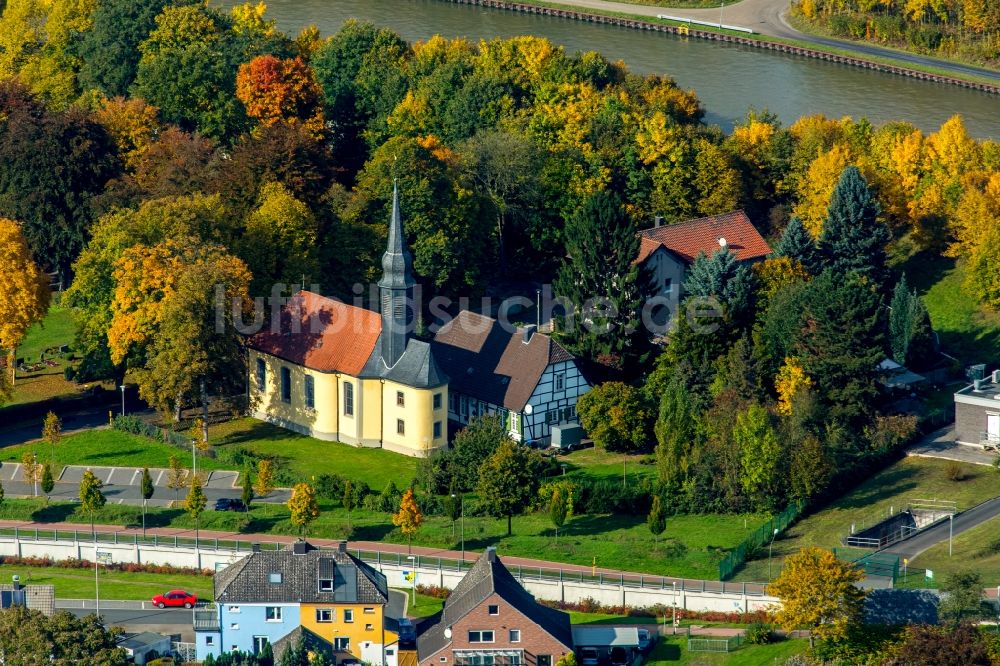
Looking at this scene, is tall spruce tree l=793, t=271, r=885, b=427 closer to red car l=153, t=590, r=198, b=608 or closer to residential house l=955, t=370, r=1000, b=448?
residential house l=955, t=370, r=1000, b=448

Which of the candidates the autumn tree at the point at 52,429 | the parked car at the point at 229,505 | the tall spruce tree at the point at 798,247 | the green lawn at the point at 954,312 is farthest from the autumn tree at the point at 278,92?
the green lawn at the point at 954,312

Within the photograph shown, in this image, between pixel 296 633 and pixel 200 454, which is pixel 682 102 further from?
pixel 296 633

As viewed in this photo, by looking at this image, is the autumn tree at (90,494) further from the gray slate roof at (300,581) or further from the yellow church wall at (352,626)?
the yellow church wall at (352,626)

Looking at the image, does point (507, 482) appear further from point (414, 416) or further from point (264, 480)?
point (264, 480)

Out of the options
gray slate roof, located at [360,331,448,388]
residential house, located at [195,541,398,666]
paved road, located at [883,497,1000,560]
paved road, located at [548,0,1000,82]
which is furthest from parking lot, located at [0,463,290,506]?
paved road, located at [548,0,1000,82]

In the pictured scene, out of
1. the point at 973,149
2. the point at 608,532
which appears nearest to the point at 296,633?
the point at 608,532

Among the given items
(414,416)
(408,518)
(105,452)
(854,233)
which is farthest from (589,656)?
(854,233)
